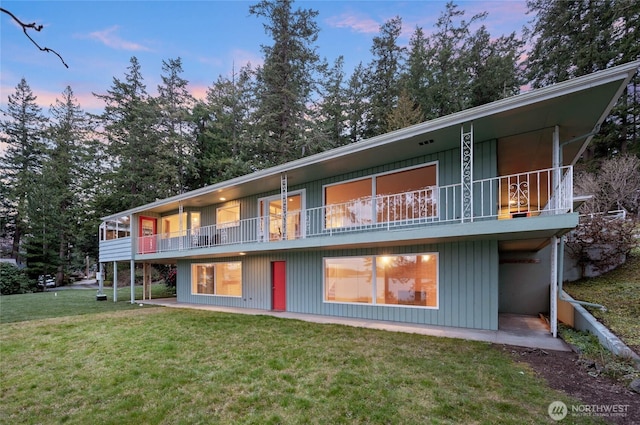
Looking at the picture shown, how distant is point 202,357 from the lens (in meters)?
5.65

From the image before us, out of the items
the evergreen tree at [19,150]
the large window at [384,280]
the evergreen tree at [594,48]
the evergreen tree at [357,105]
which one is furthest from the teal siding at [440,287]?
the evergreen tree at [19,150]

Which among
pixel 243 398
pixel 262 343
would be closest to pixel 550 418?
pixel 243 398

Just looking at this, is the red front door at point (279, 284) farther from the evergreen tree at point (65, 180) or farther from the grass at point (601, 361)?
the evergreen tree at point (65, 180)

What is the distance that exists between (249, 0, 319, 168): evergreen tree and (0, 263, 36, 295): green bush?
64.4 feet

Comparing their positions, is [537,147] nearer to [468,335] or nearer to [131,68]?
[468,335]

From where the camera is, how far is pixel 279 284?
11.4 meters

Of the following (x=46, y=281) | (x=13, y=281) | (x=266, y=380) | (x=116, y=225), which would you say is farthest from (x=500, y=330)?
(x=46, y=281)

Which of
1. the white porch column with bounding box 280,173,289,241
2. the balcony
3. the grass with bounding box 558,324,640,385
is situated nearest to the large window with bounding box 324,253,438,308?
the balcony

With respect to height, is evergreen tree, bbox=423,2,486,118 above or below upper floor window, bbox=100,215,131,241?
above

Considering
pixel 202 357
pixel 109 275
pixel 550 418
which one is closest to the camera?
pixel 550 418

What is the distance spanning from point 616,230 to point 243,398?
1187 centimetres

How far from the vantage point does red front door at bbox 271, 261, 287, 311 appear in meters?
11.3

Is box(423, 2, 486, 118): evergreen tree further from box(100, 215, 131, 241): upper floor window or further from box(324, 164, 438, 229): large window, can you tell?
box(100, 215, 131, 241): upper floor window

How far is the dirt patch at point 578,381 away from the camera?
12.0 ft
